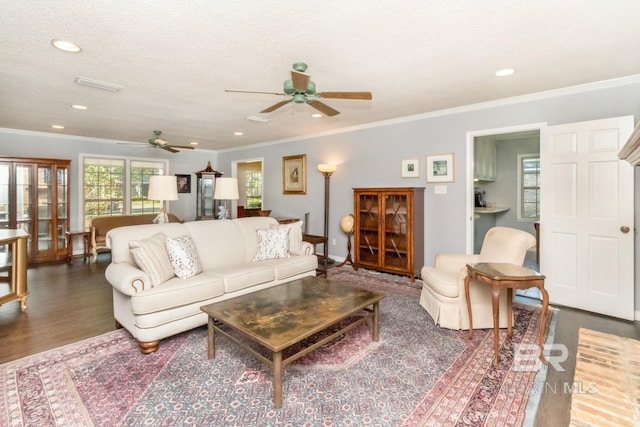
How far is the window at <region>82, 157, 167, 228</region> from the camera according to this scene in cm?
625

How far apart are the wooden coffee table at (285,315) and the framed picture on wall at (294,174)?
11.0 feet

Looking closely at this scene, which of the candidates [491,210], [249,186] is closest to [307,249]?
[491,210]

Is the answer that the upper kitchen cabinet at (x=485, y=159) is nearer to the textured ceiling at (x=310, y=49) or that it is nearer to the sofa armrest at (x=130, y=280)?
the textured ceiling at (x=310, y=49)

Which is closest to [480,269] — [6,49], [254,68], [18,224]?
[254,68]

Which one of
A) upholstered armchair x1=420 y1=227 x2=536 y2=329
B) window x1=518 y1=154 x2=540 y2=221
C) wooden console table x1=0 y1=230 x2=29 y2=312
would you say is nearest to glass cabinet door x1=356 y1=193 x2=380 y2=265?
upholstered armchair x1=420 y1=227 x2=536 y2=329

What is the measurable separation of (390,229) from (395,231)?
81 mm

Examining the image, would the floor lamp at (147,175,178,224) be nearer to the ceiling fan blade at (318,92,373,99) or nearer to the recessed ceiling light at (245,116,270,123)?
the recessed ceiling light at (245,116,270,123)

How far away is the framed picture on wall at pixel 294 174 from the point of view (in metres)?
5.96

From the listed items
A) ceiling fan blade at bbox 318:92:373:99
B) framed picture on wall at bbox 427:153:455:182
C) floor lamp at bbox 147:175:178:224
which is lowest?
floor lamp at bbox 147:175:178:224

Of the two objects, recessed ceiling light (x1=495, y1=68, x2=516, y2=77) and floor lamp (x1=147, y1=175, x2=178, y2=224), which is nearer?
recessed ceiling light (x1=495, y1=68, x2=516, y2=77)

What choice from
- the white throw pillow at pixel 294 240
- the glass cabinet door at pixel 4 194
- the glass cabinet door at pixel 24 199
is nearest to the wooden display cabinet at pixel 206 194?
the glass cabinet door at pixel 24 199

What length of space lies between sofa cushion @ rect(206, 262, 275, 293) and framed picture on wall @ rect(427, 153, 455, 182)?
101 inches

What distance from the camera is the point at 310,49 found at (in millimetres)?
2391

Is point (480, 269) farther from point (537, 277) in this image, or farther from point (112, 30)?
point (112, 30)
